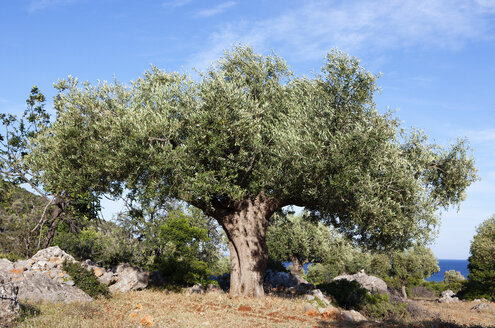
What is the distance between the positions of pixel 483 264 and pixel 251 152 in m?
44.0

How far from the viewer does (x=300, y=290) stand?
94.7 ft

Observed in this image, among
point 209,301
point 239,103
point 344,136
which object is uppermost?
point 239,103

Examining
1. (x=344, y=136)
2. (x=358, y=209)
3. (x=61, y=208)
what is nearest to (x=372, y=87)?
(x=344, y=136)

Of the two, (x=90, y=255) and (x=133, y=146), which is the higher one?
(x=133, y=146)

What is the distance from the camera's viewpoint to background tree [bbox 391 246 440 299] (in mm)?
56594

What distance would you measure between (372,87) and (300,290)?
1706 centimetres

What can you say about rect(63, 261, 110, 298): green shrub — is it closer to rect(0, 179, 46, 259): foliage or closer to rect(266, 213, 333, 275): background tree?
rect(0, 179, 46, 259): foliage

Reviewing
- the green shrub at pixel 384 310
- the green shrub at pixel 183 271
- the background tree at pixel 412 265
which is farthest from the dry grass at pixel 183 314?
the background tree at pixel 412 265

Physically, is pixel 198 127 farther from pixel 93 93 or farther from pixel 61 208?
pixel 61 208

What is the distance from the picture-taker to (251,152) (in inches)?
805

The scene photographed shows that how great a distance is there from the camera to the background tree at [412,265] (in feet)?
186

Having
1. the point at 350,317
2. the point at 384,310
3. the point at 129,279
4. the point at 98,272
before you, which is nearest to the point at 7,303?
the point at 98,272

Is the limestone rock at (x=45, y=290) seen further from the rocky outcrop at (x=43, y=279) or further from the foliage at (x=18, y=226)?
the foliage at (x=18, y=226)

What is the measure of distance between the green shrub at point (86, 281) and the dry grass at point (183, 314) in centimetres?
88
